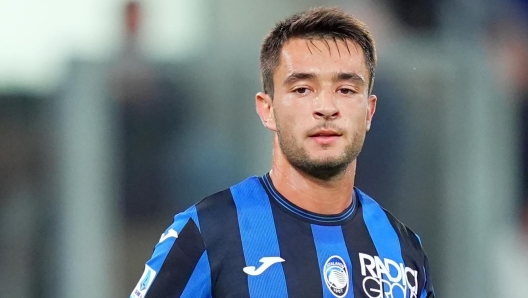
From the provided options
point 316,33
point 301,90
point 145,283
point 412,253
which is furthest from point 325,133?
point 145,283

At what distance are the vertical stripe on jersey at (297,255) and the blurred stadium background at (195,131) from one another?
206 centimetres

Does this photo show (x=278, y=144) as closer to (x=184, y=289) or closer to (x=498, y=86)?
(x=184, y=289)

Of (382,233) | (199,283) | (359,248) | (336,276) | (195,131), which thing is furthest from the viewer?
(195,131)

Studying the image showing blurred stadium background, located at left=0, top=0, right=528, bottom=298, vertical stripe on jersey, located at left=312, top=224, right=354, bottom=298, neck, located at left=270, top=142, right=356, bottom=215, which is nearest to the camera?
vertical stripe on jersey, located at left=312, top=224, right=354, bottom=298

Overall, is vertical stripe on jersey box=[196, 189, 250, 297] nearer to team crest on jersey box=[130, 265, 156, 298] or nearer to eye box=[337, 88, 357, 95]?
team crest on jersey box=[130, 265, 156, 298]

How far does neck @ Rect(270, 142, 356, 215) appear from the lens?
2297 mm

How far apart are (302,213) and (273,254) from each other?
0.17m

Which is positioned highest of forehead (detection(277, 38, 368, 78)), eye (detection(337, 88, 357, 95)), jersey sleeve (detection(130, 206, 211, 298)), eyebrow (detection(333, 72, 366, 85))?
forehead (detection(277, 38, 368, 78))

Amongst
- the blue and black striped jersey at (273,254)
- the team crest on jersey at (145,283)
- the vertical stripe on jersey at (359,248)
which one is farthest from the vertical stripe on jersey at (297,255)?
the team crest on jersey at (145,283)

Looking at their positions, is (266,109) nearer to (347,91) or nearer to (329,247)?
(347,91)

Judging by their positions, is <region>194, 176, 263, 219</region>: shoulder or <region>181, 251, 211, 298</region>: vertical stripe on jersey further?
<region>194, 176, 263, 219</region>: shoulder

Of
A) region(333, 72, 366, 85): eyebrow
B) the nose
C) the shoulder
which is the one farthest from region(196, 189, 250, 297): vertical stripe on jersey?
region(333, 72, 366, 85): eyebrow

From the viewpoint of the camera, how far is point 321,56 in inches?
88.9

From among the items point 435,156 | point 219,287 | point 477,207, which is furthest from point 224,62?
point 219,287
